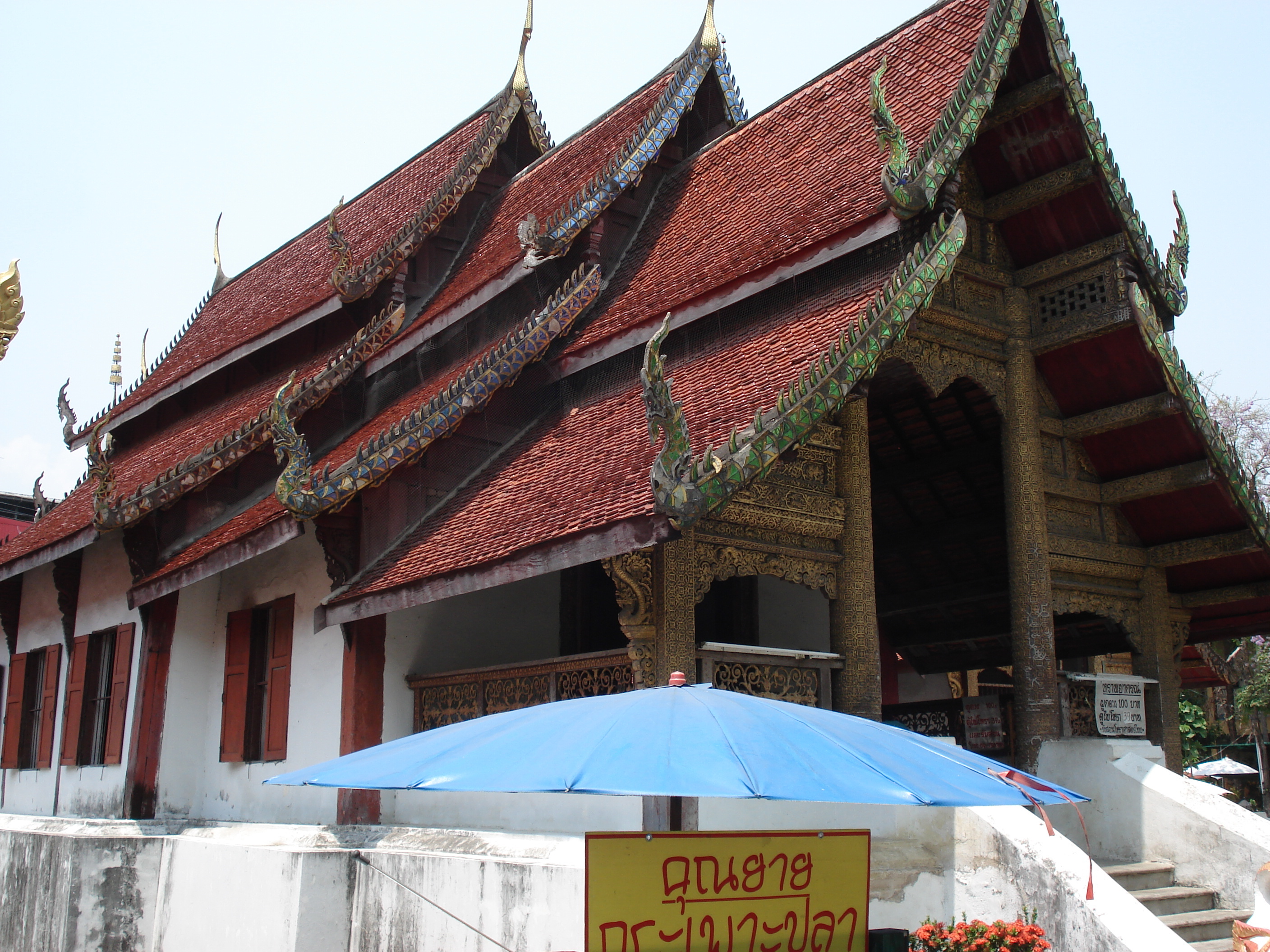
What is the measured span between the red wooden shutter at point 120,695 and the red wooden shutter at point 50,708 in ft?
4.65

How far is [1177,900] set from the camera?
680 centimetres

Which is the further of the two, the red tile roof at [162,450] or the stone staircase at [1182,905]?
the red tile roof at [162,450]

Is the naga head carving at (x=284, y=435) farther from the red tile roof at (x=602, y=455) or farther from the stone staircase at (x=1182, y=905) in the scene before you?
the stone staircase at (x=1182, y=905)

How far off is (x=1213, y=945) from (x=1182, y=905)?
0.39 m

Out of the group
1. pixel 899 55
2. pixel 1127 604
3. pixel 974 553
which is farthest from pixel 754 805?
pixel 899 55

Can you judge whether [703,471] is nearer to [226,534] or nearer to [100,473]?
[226,534]

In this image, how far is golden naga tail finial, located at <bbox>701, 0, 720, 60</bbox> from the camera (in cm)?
1084

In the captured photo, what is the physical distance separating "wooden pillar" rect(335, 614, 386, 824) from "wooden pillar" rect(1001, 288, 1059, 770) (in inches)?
163

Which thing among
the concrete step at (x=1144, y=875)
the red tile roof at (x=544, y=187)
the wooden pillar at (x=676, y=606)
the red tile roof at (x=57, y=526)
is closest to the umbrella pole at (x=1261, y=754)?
the red tile roof at (x=544, y=187)

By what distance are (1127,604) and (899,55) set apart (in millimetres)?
4304

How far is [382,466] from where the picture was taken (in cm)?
806

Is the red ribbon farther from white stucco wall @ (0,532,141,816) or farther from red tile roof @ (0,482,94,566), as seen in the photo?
red tile roof @ (0,482,94,566)

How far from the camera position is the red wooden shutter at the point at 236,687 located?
9.79m

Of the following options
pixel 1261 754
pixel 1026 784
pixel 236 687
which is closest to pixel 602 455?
pixel 1026 784
